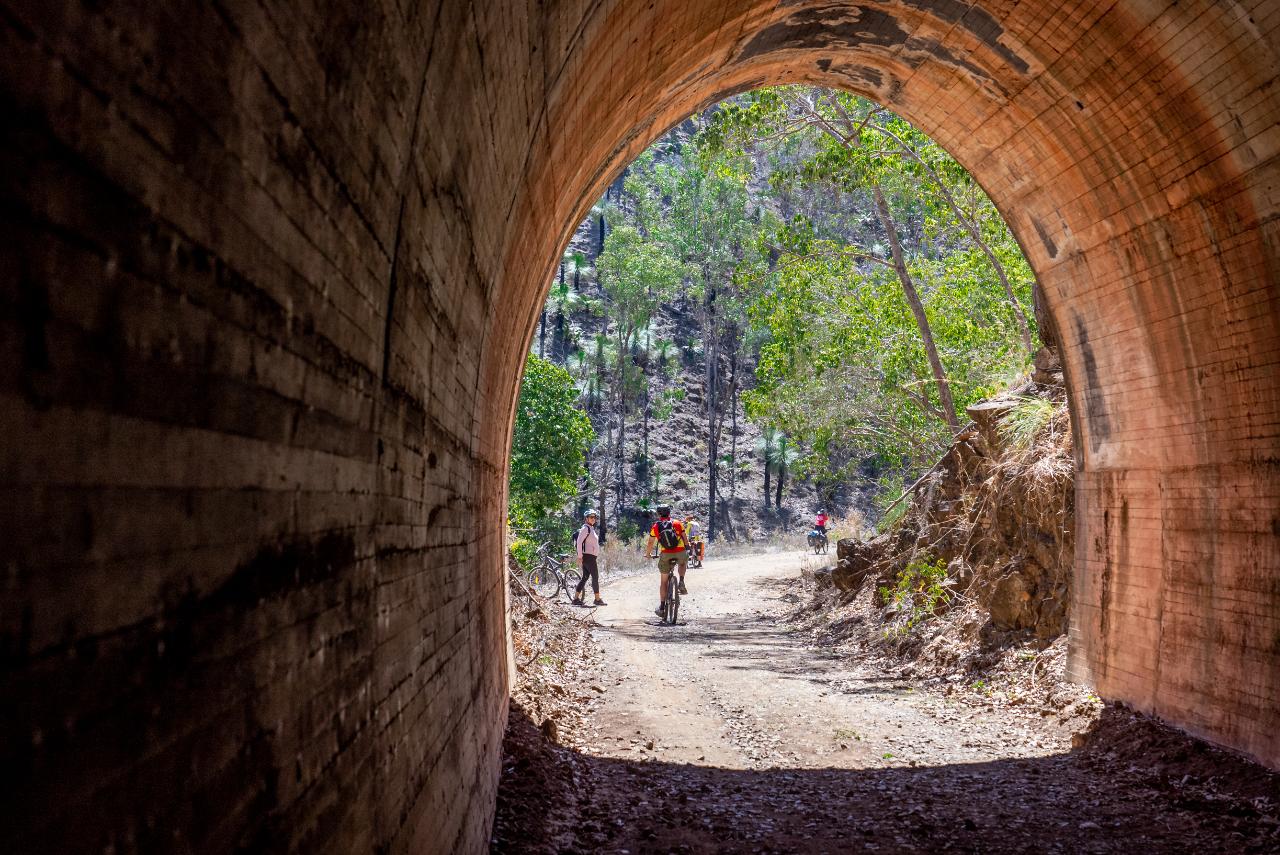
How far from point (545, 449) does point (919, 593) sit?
15.6 meters

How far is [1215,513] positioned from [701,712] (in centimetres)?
476

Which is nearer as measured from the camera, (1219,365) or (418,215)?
(418,215)

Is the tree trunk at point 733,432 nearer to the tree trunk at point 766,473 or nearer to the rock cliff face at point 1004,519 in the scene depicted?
the tree trunk at point 766,473

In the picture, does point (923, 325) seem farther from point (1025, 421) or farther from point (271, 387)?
point (271, 387)

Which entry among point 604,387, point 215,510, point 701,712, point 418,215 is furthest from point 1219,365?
point 604,387

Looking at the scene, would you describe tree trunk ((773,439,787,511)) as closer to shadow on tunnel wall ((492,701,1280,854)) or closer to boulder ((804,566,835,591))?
boulder ((804,566,835,591))

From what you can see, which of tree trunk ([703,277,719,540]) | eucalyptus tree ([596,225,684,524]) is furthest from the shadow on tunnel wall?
tree trunk ([703,277,719,540])

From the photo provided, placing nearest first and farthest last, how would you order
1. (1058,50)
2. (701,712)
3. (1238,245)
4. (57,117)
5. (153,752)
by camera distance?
(57,117) < (153,752) < (1238,245) < (1058,50) < (701,712)

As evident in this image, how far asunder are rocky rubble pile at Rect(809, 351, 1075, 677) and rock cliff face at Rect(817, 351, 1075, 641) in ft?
0.05

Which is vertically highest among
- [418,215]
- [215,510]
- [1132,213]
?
[1132,213]

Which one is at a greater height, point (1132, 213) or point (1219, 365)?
point (1132, 213)

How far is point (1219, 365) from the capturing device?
7398 millimetres

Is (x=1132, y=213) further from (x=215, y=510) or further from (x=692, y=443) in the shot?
(x=692, y=443)

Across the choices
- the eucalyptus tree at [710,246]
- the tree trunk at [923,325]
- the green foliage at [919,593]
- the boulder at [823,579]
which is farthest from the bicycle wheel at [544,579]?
the eucalyptus tree at [710,246]
